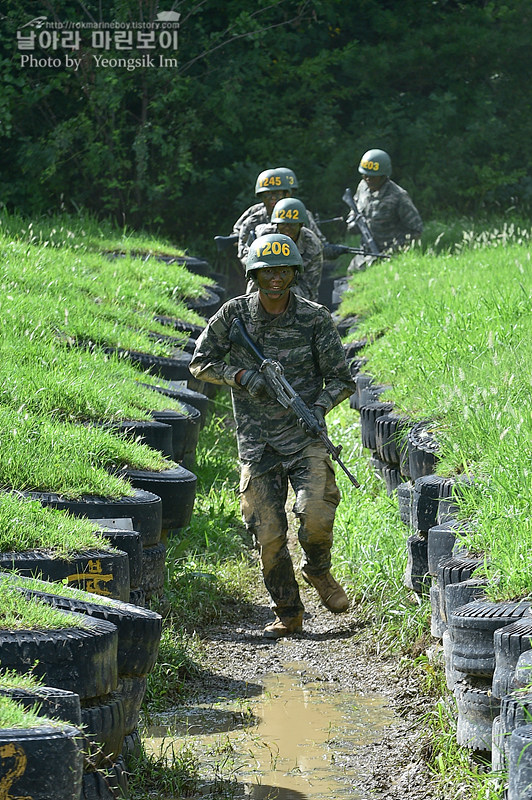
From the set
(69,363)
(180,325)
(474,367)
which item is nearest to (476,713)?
(474,367)

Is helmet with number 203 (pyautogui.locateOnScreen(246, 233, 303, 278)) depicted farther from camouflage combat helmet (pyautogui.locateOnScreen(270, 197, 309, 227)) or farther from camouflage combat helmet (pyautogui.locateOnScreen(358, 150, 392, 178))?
camouflage combat helmet (pyautogui.locateOnScreen(358, 150, 392, 178))

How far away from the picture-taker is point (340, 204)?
2047 centimetres

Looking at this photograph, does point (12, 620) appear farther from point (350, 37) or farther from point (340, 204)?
point (350, 37)

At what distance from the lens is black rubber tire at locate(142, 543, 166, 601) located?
6109mm

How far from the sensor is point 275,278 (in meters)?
6.95

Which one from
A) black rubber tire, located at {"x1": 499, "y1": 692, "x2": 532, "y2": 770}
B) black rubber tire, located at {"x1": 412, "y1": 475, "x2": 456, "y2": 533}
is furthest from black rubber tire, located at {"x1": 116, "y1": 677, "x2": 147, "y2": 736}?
black rubber tire, located at {"x1": 412, "y1": 475, "x2": 456, "y2": 533}

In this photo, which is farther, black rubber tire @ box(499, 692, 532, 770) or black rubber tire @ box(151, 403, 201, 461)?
black rubber tire @ box(151, 403, 201, 461)

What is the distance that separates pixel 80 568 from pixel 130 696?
1.68 feet

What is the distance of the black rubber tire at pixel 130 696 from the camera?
4.59 metres

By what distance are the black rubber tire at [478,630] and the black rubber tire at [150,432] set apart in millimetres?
3087

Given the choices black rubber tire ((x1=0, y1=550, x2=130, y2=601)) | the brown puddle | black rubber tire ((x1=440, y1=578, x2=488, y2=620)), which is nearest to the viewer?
black rubber tire ((x1=440, y1=578, x2=488, y2=620))

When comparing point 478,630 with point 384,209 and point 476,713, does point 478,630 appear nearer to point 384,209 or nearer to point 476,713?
point 476,713

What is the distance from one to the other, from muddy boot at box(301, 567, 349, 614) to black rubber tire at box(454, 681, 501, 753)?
2.81 meters

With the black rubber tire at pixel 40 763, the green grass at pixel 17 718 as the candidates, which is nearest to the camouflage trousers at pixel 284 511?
the green grass at pixel 17 718
